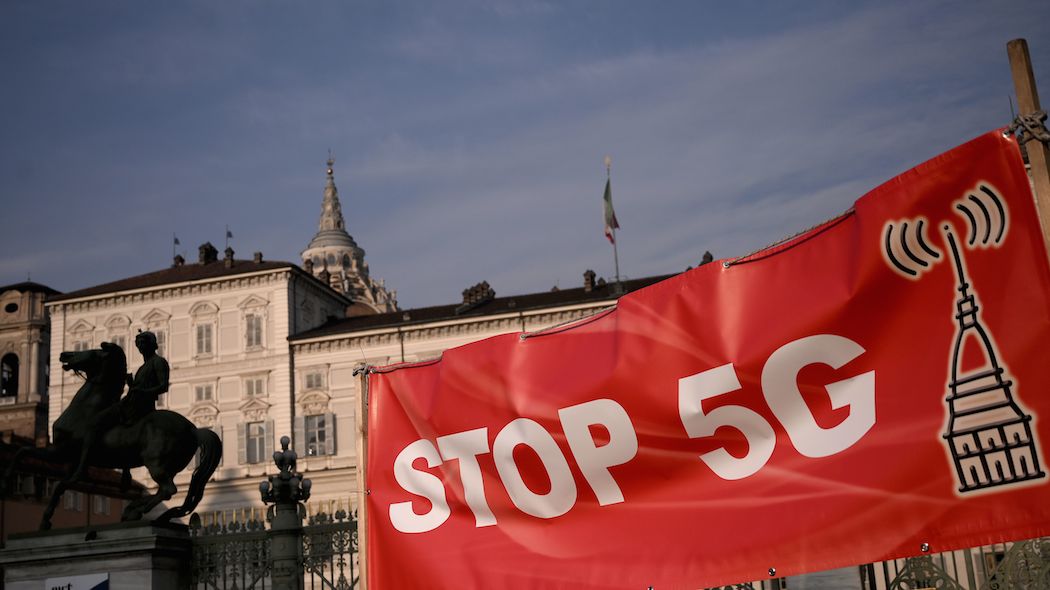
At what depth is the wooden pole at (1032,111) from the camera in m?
5.73

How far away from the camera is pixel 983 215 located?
6.07 meters

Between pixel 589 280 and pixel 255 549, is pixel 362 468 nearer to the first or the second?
pixel 255 549

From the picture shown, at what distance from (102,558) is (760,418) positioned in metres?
9.45

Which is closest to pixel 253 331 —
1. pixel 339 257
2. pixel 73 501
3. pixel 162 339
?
pixel 162 339

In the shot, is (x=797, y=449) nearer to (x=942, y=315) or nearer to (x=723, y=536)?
(x=723, y=536)

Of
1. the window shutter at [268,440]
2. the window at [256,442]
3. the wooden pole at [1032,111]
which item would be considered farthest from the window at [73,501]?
the wooden pole at [1032,111]

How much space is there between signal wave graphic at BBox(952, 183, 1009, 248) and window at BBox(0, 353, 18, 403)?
267 ft

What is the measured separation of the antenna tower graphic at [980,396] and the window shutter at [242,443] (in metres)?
56.8

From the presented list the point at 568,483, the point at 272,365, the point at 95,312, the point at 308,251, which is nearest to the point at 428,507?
the point at 568,483

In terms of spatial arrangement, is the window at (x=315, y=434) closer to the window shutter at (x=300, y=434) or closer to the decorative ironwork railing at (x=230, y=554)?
the window shutter at (x=300, y=434)

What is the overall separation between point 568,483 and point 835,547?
2013 mm

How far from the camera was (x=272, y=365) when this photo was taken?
60.2 m

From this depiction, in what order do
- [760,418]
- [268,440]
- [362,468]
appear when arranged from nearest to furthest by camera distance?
[760,418]
[362,468]
[268,440]

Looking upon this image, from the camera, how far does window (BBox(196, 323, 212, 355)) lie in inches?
2406
